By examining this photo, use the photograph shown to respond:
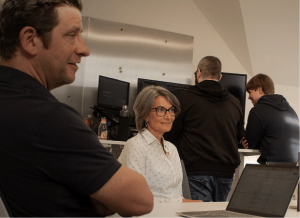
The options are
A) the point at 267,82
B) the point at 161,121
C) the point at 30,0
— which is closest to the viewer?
the point at 30,0

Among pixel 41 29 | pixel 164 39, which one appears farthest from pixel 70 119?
pixel 164 39

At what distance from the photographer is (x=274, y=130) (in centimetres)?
320

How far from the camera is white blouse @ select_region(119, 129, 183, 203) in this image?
5.91 feet

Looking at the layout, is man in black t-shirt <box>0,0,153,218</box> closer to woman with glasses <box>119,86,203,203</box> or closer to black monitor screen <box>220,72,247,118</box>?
woman with glasses <box>119,86,203,203</box>

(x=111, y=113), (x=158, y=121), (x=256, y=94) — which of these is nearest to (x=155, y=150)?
(x=158, y=121)

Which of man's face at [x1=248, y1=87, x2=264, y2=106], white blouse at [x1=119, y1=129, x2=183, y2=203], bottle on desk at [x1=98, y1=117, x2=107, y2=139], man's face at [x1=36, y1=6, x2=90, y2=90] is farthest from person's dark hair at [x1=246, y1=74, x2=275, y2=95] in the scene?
man's face at [x1=36, y1=6, x2=90, y2=90]

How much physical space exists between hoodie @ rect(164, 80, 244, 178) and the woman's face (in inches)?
20.9

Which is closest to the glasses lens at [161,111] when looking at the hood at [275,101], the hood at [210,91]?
the hood at [210,91]

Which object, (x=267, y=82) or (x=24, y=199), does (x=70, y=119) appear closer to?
(x=24, y=199)

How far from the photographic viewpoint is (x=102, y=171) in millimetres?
776

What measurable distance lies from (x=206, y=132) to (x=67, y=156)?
6.44ft

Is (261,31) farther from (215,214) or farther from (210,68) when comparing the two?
(215,214)

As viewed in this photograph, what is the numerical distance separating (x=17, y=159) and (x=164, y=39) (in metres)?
3.77

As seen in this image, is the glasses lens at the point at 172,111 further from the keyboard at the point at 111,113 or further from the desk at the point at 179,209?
the keyboard at the point at 111,113
